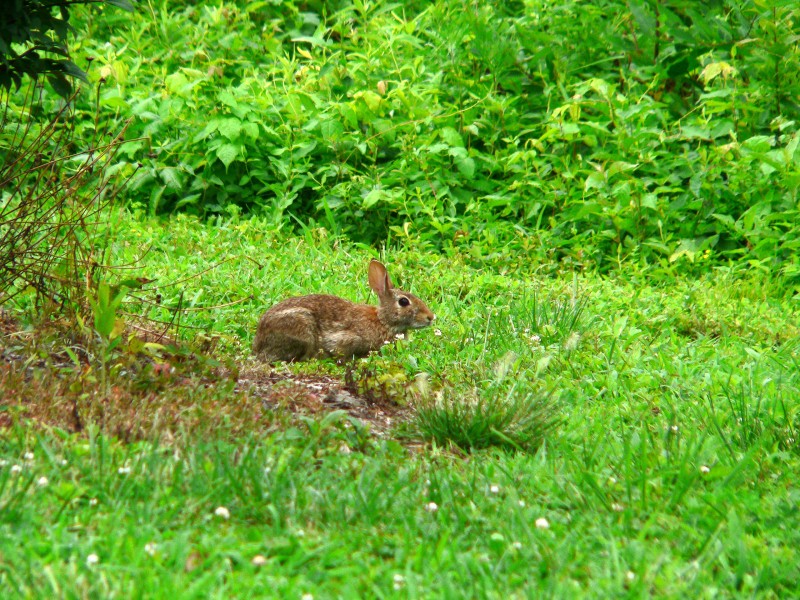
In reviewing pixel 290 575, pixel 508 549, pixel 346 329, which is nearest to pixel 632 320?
pixel 346 329

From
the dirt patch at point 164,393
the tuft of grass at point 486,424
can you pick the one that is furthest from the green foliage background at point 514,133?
the tuft of grass at point 486,424

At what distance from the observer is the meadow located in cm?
370

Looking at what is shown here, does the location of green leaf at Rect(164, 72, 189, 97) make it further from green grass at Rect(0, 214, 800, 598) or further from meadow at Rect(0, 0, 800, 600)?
green grass at Rect(0, 214, 800, 598)

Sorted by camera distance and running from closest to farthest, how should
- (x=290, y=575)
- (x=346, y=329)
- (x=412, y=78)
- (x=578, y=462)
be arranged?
(x=290, y=575) → (x=578, y=462) → (x=346, y=329) → (x=412, y=78)

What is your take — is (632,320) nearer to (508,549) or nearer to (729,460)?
(729,460)

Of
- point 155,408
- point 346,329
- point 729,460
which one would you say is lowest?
point 346,329

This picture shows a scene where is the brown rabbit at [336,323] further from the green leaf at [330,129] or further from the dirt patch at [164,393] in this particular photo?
the green leaf at [330,129]

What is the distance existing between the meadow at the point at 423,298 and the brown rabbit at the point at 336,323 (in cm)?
16

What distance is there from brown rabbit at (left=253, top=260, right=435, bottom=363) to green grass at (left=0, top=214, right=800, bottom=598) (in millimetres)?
251

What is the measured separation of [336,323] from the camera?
7.12 meters

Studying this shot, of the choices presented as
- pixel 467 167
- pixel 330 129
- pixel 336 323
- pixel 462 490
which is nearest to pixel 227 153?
pixel 330 129

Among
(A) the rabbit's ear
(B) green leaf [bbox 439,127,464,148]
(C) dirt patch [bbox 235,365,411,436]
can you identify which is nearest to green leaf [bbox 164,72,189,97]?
(B) green leaf [bbox 439,127,464,148]

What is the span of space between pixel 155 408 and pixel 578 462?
1.94 metres

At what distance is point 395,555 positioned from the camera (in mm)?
3627
